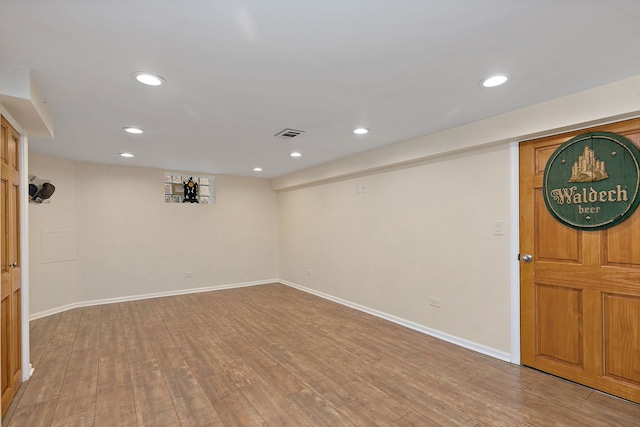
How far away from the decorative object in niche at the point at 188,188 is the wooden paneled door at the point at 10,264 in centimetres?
331

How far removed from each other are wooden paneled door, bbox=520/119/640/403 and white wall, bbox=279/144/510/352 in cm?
21

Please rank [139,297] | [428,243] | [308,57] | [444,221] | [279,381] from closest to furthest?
[308,57], [279,381], [444,221], [428,243], [139,297]

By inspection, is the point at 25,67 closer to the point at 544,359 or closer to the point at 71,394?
the point at 71,394

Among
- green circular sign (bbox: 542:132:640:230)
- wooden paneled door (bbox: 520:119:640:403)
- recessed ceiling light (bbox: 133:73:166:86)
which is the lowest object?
wooden paneled door (bbox: 520:119:640:403)

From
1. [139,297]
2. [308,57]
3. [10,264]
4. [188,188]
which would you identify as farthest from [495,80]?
[139,297]

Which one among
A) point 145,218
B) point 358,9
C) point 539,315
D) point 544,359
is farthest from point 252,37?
point 145,218

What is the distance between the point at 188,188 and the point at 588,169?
601cm

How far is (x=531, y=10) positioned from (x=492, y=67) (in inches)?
22.2

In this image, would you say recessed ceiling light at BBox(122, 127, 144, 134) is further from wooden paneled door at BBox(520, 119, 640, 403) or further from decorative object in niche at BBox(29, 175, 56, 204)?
wooden paneled door at BBox(520, 119, 640, 403)

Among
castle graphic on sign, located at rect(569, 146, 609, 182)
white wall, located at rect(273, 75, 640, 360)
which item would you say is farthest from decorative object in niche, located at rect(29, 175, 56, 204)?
castle graphic on sign, located at rect(569, 146, 609, 182)

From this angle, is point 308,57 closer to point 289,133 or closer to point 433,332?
point 289,133

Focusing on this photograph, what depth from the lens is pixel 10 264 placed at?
7.93ft

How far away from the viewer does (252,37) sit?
1.65 meters

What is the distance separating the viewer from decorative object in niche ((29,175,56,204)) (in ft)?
14.4
